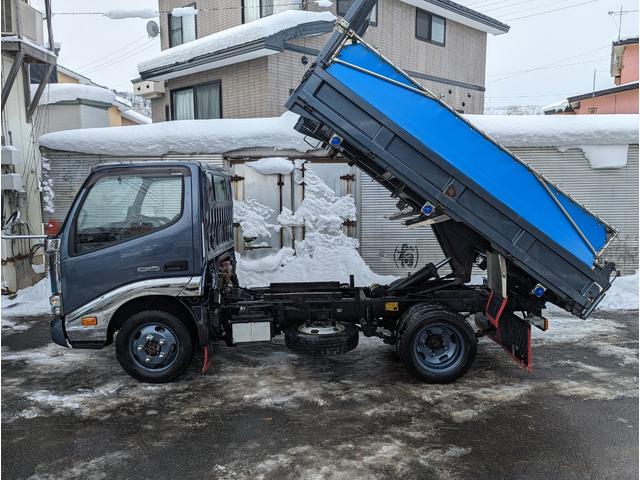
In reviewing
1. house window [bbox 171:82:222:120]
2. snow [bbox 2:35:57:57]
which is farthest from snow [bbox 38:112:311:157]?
house window [bbox 171:82:222:120]

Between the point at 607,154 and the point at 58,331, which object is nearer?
the point at 58,331

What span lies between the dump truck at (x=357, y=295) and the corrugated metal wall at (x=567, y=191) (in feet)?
15.4

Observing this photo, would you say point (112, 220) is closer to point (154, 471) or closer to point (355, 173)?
point (154, 471)

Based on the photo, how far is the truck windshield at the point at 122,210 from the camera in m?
5.37

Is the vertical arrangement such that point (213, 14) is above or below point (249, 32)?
above

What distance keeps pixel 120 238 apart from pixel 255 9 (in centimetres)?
1227

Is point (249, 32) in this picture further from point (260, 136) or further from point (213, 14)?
point (260, 136)

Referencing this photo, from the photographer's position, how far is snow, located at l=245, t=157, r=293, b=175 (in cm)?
1043

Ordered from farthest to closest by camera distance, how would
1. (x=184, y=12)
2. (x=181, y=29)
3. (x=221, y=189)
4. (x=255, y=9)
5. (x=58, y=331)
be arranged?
(x=181, y=29) < (x=184, y=12) < (x=255, y=9) < (x=221, y=189) < (x=58, y=331)

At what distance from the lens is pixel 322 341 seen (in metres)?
5.56

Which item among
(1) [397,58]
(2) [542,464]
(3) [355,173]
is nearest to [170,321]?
(2) [542,464]

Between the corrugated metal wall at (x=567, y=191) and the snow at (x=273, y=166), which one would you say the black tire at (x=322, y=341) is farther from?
the snow at (x=273, y=166)

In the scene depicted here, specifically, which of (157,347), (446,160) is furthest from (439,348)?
(157,347)

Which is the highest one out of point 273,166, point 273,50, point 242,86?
point 273,50
